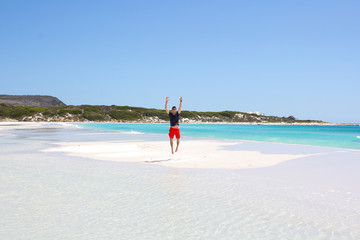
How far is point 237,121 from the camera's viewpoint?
15900 cm

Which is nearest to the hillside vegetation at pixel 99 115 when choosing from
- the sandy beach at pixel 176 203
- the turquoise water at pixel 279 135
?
the turquoise water at pixel 279 135

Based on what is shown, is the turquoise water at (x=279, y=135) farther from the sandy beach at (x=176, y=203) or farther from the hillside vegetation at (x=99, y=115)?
the hillside vegetation at (x=99, y=115)

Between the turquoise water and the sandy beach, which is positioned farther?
the turquoise water

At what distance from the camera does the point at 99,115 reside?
381 feet

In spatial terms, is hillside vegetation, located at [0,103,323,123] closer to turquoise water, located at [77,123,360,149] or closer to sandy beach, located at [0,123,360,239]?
turquoise water, located at [77,123,360,149]

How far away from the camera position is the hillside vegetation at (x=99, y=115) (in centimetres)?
10456

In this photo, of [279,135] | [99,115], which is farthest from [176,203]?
[99,115]

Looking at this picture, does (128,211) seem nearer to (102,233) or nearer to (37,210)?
(102,233)

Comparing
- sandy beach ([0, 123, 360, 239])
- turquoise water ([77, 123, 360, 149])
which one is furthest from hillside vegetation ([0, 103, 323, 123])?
sandy beach ([0, 123, 360, 239])

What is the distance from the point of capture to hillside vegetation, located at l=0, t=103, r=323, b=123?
10456 centimetres

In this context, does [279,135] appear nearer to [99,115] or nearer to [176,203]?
[176,203]

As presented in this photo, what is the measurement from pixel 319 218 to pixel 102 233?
3361 mm

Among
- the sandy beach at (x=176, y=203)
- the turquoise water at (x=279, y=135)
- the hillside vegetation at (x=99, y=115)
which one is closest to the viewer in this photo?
the sandy beach at (x=176, y=203)

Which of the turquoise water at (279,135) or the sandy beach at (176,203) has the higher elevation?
the sandy beach at (176,203)
